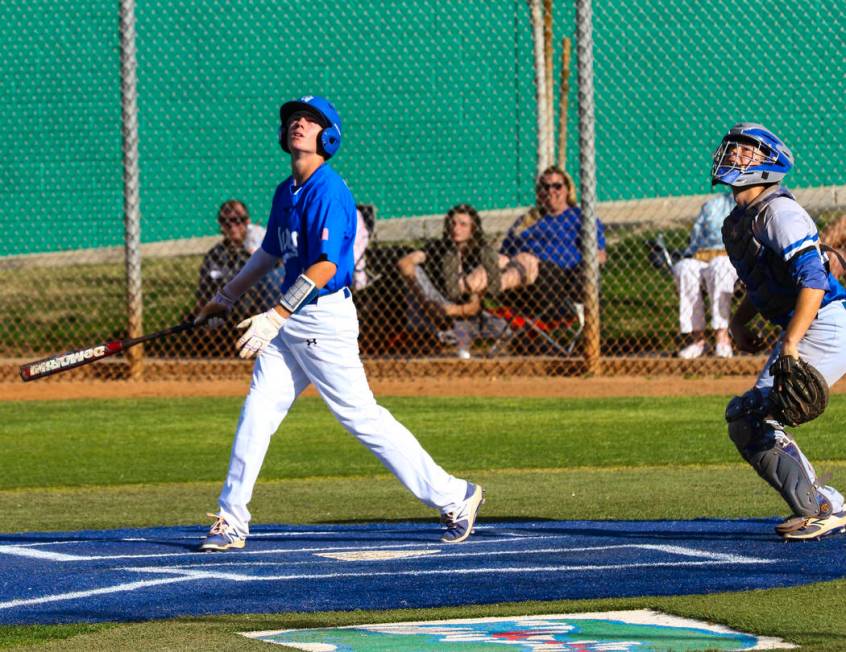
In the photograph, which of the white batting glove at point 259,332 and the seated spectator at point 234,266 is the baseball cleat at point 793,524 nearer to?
the white batting glove at point 259,332

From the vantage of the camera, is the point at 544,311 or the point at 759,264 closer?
the point at 759,264

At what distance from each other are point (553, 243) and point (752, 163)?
756 cm

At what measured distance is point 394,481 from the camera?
9.88 m

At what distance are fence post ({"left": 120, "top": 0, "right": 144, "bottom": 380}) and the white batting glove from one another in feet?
25.0

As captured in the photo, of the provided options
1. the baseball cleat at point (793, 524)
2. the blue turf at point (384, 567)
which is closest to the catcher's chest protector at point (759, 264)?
the baseball cleat at point (793, 524)

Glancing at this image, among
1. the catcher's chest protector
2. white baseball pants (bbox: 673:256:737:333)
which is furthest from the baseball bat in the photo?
white baseball pants (bbox: 673:256:737:333)

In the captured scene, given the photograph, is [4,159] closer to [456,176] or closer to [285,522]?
[456,176]

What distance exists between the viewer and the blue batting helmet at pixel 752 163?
6762 millimetres

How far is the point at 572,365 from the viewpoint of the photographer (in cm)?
1413

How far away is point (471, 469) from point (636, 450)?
1.20 meters

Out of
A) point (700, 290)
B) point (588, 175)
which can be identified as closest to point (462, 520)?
point (588, 175)

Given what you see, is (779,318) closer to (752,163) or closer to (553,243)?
(752,163)

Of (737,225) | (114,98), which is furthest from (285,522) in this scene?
(114,98)

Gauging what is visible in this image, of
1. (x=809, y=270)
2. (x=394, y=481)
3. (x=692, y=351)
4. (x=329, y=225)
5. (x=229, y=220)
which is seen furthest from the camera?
(x=229, y=220)
